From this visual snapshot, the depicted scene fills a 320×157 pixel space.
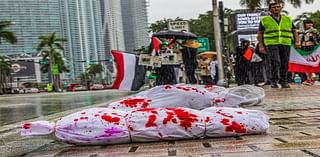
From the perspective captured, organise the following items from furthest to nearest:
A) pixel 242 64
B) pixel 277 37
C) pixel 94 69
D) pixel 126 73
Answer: pixel 94 69 → pixel 242 64 → pixel 277 37 → pixel 126 73

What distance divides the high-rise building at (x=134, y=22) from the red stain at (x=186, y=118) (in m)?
14.7

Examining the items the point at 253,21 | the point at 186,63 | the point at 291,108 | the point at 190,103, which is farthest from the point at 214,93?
the point at 253,21

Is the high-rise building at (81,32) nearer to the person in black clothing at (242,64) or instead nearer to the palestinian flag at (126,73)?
the person in black clothing at (242,64)

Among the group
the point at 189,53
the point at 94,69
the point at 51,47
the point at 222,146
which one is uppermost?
the point at 51,47

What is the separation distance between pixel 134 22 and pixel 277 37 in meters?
17.0

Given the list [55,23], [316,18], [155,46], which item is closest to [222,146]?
[155,46]

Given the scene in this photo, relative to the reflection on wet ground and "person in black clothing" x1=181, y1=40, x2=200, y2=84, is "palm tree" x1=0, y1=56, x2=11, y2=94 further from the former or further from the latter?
"person in black clothing" x1=181, y1=40, x2=200, y2=84

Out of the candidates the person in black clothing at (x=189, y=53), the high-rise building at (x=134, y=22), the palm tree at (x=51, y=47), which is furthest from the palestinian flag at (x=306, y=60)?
the palm tree at (x=51, y=47)

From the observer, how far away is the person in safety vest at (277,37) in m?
8.68

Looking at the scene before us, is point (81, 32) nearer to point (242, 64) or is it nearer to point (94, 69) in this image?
point (94, 69)

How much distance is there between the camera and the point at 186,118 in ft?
12.3

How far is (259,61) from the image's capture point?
12.9 m

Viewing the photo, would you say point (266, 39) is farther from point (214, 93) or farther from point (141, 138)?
point (141, 138)

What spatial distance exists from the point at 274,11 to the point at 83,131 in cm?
576
